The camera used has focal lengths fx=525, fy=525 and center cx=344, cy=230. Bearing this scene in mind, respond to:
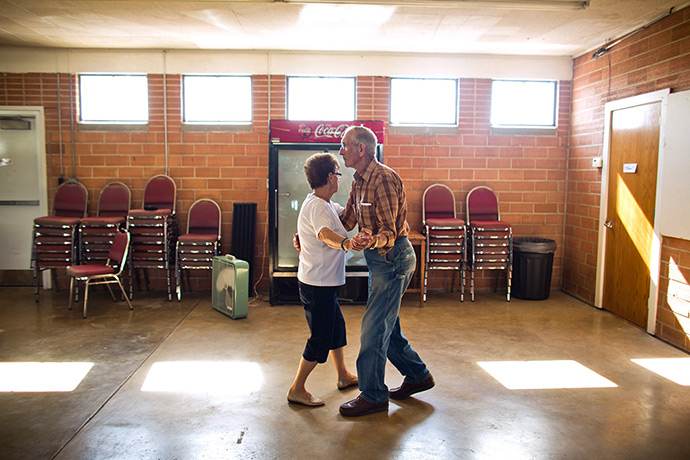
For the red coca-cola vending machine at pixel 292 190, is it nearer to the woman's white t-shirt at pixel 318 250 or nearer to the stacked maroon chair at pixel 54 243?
the stacked maroon chair at pixel 54 243

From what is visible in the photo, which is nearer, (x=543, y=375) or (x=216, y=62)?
(x=543, y=375)

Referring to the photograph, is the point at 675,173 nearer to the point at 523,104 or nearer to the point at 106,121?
the point at 523,104

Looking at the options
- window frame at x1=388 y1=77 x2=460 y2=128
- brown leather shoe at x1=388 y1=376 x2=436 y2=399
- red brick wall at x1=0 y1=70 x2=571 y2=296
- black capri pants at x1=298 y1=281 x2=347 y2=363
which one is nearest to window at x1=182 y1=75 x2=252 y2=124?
red brick wall at x1=0 y1=70 x2=571 y2=296

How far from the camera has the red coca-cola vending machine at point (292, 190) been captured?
19.6ft

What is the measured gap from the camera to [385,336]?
3.20m

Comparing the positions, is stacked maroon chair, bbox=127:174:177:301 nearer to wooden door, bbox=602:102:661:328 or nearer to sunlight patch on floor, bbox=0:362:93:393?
sunlight patch on floor, bbox=0:362:93:393

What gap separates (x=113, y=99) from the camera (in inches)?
271

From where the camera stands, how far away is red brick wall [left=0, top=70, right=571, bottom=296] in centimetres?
679

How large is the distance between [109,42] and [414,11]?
380 cm

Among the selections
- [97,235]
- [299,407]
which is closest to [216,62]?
[97,235]

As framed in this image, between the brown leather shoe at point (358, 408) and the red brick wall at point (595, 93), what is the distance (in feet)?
13.3

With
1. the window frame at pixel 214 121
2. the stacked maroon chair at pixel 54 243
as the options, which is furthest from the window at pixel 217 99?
the stacked maroon chair at pixel 54 243

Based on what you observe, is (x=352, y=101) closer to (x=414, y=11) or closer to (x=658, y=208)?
(x=414, y=11)

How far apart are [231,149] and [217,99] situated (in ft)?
2.28
